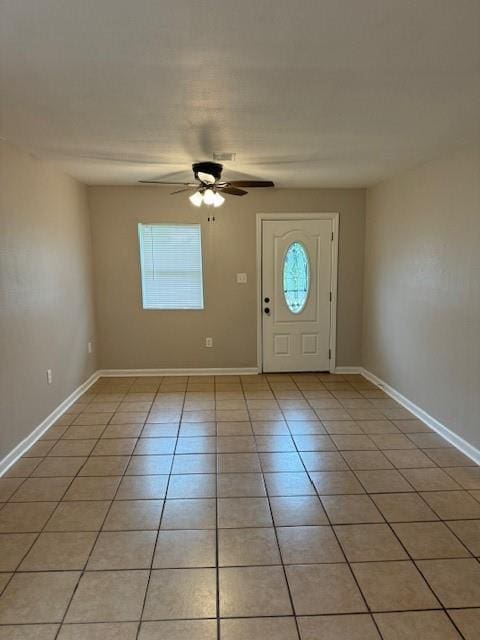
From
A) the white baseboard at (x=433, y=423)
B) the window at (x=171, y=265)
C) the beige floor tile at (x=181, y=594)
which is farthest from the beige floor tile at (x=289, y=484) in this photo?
the window at (x=171, y=265)

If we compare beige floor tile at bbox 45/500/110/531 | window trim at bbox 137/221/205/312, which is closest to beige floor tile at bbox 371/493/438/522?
beige floor tile at bbox 45/500/110/531

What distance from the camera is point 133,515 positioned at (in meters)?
2.41

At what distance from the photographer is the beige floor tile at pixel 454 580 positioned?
181 centimetres

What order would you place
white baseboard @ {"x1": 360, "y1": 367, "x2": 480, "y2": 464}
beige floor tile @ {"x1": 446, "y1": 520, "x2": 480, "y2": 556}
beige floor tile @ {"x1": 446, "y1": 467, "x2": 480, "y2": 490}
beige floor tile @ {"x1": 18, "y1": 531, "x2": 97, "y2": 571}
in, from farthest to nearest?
1. white baseboard @ {"x1": 360, "y1": 367, "x2": 480, "y2": 464}
2. beige floor tile @ {"x1": 446, "y1": 467, "x2": 480, "y2": 490}
3. beige floor tile @ {"x1": 446, "y1": 520, "x2": 480, "y2": 556}
4. beige floor tile @ {"x1": 18, "y1": 531, "x2": 97, "y2": 571}

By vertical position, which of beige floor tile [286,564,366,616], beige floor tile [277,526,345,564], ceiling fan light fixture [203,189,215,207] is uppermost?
ceiling fan light fixture [203,189,215,207]

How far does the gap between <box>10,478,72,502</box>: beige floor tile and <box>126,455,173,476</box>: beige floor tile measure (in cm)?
42

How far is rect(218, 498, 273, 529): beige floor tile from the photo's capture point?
2326mm

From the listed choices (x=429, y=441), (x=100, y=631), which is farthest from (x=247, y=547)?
(x=429, y=441)

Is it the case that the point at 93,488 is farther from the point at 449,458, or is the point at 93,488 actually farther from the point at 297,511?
the point at 449,458

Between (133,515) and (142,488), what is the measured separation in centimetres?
29

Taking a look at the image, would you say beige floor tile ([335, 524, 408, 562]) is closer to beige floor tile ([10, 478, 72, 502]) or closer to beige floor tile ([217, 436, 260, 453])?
beige floor tile ([217, 436, 260, 453])

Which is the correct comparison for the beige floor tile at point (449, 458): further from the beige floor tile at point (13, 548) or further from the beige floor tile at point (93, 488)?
the beige floor tile at point (13, 548)

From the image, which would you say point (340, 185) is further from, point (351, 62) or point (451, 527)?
point (451, 527)

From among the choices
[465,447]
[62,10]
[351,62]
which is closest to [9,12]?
[62,10]
